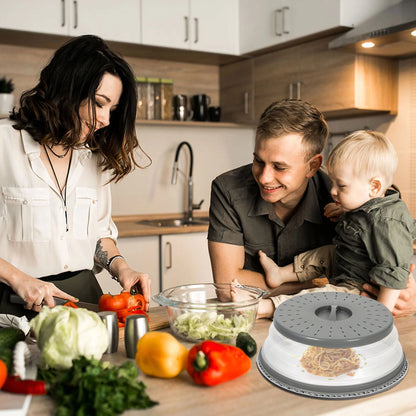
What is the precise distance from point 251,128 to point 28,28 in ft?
6.17

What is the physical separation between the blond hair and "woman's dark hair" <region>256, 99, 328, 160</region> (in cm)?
15

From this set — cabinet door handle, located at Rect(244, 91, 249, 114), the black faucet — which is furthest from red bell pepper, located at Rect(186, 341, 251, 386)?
cabinet door handle, located at Rect(244, 91, 249, 114)

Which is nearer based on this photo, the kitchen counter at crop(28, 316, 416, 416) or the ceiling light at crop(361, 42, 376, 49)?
the kitchen counter at crop(28, 316, 416, 416)

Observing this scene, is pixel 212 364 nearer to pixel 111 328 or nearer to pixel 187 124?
pixel 111 328

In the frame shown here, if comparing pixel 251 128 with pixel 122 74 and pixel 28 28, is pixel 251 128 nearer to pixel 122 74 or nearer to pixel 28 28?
pixel 28 28

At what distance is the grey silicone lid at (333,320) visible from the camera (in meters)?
1.02

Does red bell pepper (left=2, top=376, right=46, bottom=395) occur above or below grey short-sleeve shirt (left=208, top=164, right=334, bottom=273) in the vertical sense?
below

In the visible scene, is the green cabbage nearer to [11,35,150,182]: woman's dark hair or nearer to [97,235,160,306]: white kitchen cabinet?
[11,35,150,182]: woman's dark hair

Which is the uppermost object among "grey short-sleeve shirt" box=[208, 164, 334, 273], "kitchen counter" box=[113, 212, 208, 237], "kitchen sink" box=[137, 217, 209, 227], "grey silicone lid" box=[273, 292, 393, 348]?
"grey short-sleeve shirt" box=[208, 164, 334, 273]

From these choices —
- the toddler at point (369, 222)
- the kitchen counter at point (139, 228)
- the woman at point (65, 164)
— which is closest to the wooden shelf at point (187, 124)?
the kitchen counter at point (139, 228)

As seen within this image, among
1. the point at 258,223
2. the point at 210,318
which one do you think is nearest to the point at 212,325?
the point at 210,318

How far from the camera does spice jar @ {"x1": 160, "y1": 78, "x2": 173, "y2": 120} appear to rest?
392 cm

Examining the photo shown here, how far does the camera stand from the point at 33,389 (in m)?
1.01

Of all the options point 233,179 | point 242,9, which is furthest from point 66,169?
point 242,9
